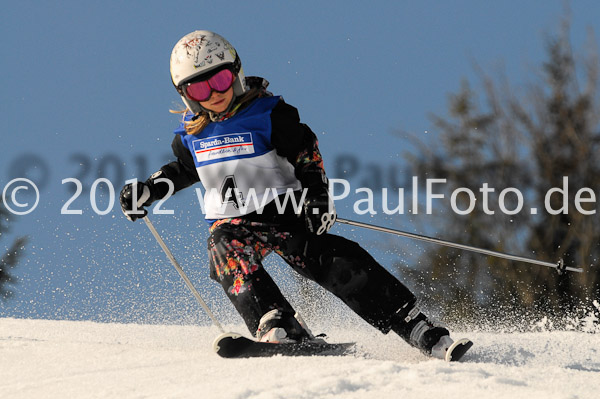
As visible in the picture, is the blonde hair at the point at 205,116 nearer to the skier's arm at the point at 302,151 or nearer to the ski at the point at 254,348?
the skier's arm at the point at 302,151

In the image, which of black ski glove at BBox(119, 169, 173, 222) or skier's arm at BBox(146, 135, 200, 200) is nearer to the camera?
black ski glove at BBox(119, 169, 173, 222)

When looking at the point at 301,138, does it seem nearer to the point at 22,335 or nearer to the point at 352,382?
the point at 352,382

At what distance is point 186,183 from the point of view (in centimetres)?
428

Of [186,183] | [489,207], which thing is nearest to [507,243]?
[489,207]

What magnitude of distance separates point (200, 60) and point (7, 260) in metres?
10.2

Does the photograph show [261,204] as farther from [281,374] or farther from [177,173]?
[281,374]

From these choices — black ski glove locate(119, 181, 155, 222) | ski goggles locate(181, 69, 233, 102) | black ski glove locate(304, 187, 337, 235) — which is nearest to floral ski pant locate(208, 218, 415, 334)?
black ski glove locate(304, 187, 337, 235)

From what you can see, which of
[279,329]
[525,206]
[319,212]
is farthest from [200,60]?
[525,206]

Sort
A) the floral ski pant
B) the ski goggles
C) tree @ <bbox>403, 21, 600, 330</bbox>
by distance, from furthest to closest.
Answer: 1. tree @ <bbox>403, 21, 600, 330</bbox>
2. the ski goggles
3. the floral ski pant

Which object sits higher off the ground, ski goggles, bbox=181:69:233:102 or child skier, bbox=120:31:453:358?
ski goggles, bbox=181:69:233:102

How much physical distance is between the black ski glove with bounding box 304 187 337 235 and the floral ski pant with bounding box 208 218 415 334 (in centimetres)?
14

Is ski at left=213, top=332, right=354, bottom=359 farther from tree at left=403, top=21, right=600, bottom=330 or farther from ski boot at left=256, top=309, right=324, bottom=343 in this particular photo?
tree at left=403, top=21, right=600, bottom=330

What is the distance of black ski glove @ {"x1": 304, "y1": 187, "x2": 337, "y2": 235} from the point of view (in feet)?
12.1

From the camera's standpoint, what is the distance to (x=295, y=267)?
3863 mm
